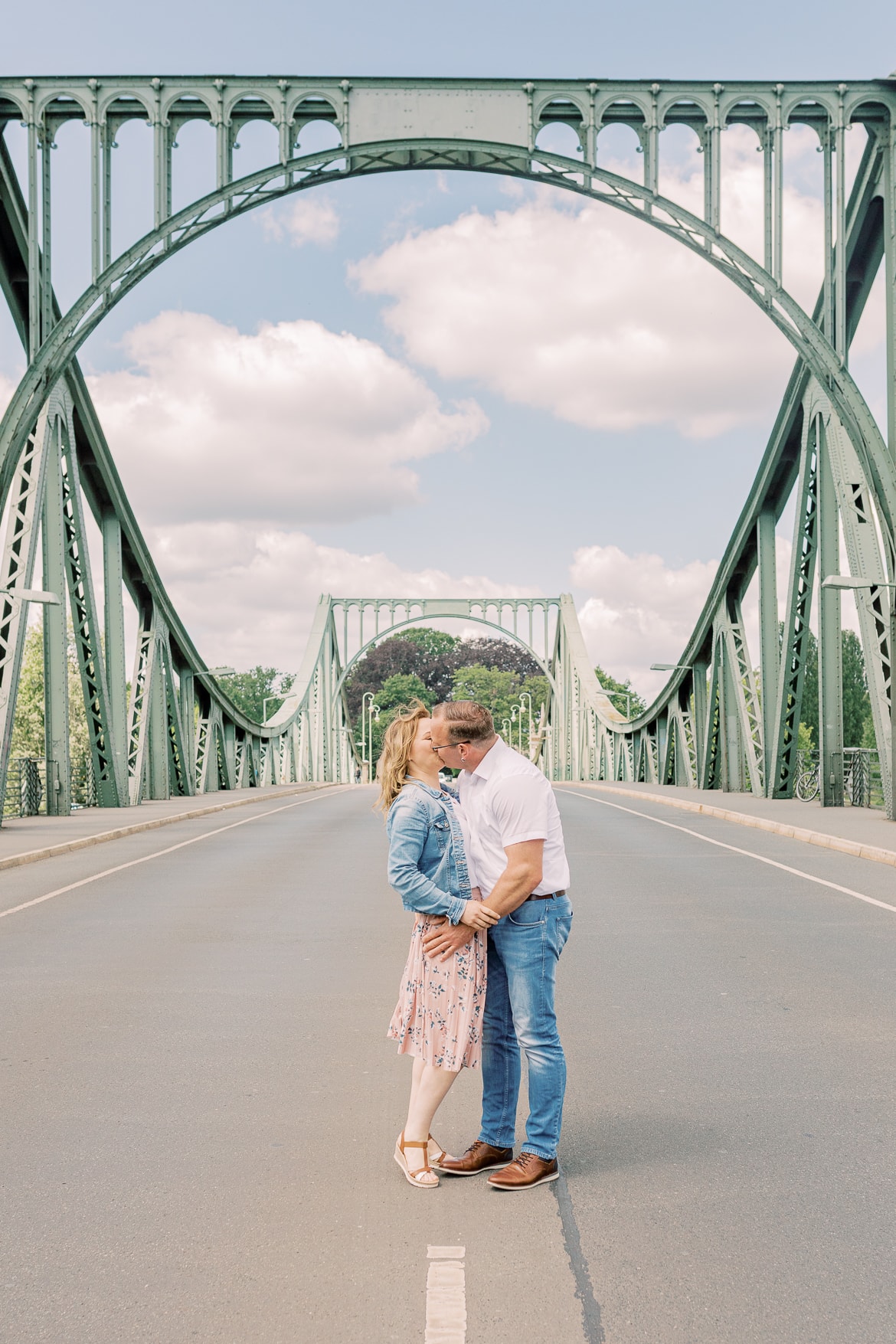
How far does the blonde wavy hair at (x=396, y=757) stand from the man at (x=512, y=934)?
91 mm

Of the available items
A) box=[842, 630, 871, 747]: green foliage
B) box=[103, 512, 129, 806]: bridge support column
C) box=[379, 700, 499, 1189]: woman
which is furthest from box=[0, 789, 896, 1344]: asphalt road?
box=[842, 630, 871, 747]: green foliage

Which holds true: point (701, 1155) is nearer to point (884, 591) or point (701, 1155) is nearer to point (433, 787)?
point (433, 787)

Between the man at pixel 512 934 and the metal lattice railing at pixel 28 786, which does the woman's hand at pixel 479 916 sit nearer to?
the man at pixel 512 934

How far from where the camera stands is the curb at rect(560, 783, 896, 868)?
16.1 m

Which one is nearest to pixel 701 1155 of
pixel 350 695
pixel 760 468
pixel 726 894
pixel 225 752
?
pixel 726 894

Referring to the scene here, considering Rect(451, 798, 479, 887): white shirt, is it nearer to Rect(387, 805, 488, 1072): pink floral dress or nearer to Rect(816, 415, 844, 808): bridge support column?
Rect(387, 805, 488, 1072): pink floral dress

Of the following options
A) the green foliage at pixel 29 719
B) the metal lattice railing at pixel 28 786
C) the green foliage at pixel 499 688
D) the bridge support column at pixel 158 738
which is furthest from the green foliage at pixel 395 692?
the metal lattice railing at pixel 28 786

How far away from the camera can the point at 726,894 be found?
12.8 metres

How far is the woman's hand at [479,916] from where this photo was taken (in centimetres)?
A: 449

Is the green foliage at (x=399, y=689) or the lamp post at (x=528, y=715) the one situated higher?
the green foliage at (x=399, y=689)

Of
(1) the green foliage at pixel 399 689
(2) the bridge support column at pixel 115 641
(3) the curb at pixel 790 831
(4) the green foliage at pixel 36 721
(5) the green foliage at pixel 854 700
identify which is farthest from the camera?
(1) the green foliage at pixel 399 689

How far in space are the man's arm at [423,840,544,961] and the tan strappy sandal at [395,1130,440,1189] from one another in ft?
2.09

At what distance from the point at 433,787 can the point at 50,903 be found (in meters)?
8.55

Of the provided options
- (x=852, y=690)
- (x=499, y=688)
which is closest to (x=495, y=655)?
(x=499, y=688)
